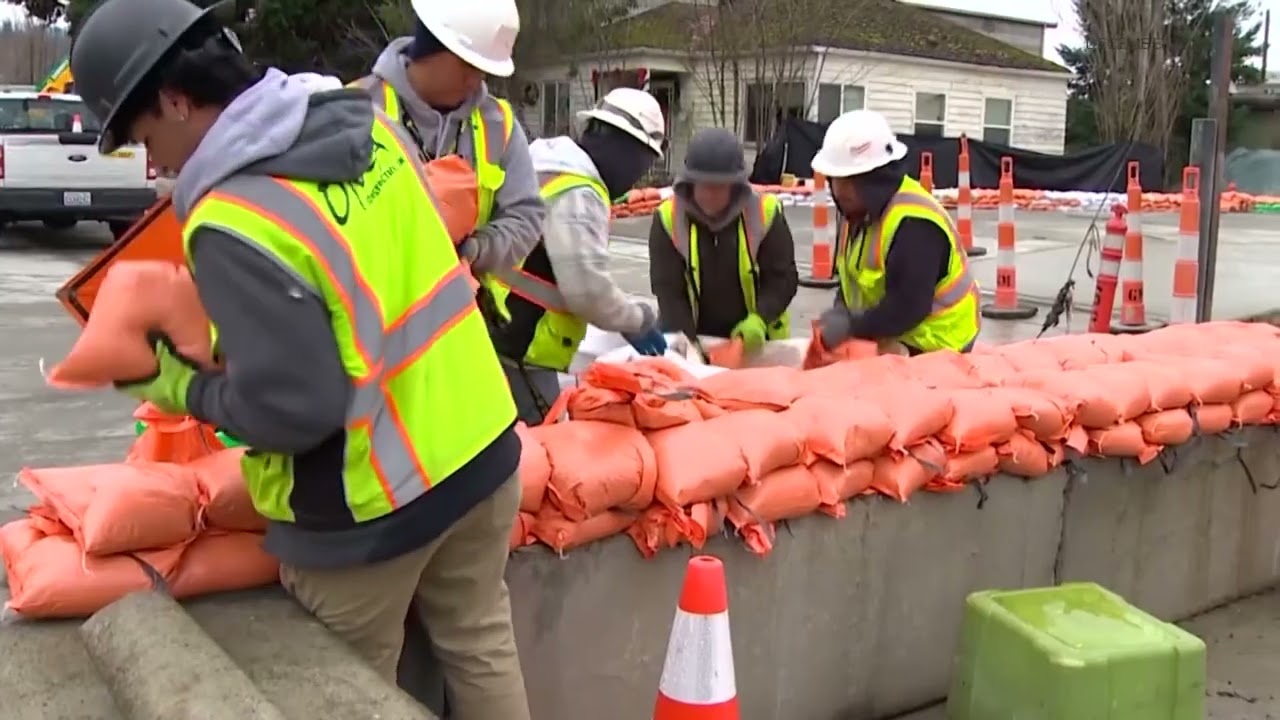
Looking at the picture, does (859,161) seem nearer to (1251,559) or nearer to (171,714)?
(1251,559)

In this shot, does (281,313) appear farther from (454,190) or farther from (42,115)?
(42,115)

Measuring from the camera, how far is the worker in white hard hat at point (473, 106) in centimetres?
286

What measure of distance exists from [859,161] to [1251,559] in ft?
6.91

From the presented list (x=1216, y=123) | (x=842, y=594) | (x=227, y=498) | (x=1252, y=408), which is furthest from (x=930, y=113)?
(x=227, y=498)

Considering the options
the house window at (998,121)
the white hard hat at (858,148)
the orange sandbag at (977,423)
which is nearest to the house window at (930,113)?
the house window at (998,121)

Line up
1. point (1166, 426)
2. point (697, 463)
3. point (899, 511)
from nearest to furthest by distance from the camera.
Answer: point (697, 463), point (899, 511), point (1166, 426)

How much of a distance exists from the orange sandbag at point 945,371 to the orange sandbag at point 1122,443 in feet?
1.30

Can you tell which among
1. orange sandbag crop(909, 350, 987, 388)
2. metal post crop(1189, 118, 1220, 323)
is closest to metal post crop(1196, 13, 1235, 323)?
metal post crop(1189, 118, 1220, 323)

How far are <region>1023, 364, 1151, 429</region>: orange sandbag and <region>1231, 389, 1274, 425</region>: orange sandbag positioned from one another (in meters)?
0.51

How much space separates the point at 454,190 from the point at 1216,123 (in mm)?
5349

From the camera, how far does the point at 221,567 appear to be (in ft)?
7.88

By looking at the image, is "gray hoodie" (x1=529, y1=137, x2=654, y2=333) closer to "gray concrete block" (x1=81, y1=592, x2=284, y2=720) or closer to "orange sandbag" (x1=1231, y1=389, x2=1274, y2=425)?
"gray concrete block" (x1=81, y1=592, x2=284, y2=720)

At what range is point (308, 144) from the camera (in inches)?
76.3

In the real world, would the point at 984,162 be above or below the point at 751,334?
above
